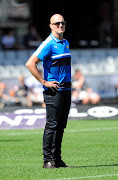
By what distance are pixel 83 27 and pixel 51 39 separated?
18603mm

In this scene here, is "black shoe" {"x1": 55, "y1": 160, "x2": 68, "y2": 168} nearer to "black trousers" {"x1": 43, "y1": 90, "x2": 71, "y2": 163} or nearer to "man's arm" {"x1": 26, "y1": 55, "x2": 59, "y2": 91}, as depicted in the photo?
"black trousers" {"x1": 43, "y1": 90, "x2": 71, "y2": 163}

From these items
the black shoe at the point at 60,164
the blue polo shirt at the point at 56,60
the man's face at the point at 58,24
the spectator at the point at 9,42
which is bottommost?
the spectator at the point at 9,42

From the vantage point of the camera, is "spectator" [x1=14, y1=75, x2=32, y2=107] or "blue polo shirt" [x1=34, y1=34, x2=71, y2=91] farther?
"spectator" [x1=14, y1=75, x2=32, y2=107]

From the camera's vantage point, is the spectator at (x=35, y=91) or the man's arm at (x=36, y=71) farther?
the spectator at (x=35, y=91)

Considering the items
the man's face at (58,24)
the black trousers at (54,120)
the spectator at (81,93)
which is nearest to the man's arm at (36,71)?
the black trousers at (54,120)

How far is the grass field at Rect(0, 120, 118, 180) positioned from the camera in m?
7.06

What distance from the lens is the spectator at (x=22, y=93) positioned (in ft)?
62.5

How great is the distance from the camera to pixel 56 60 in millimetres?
7484

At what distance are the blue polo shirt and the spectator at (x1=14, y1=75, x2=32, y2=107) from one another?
37.7 feet

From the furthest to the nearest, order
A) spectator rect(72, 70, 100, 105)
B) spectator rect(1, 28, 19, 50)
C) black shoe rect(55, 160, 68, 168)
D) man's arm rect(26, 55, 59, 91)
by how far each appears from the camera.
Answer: spectator rect(1, 28, 19, 50)
spectator rect(72, 70, 100, 105)
black shoe rect(55, 160, 68, 168)
man's arm rect(26, 55, 59, 91)

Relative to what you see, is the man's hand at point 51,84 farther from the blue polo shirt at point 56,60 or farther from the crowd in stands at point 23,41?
the crowd in stands at point 23,41

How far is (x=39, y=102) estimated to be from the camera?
19.3 metres

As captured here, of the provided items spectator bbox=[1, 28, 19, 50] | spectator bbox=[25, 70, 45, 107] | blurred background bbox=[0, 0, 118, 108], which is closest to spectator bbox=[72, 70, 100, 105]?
blurred background bbox=[0, 0, 118, 108]

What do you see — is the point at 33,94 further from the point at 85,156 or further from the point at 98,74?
the point at 85,156
